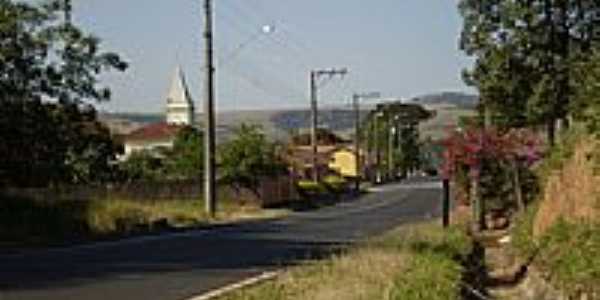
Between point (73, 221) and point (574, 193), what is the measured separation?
17.1 metres

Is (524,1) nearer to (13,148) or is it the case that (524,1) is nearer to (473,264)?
(473,264)

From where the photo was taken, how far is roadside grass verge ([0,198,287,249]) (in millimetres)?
34344

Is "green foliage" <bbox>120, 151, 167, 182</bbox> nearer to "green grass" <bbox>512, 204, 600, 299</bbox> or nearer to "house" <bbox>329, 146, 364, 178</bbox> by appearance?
"house" <bbox>329, 146, 364, 178</bbox>

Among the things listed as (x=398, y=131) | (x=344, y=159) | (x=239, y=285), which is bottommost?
(x=239, y=285)

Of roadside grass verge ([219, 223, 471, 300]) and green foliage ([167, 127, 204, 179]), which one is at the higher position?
green foliage ([167, 127, 204, 179])

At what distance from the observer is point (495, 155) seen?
39562 mm

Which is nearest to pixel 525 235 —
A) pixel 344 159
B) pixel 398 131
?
pixel 344 159

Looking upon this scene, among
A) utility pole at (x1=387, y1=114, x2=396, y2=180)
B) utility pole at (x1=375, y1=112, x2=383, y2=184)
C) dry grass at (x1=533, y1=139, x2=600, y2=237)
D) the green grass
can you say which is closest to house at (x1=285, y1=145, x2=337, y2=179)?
utility pole at (x1=375, y1=112, x2=383, y2=184)

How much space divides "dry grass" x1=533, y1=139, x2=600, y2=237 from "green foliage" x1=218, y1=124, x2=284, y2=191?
3997cm

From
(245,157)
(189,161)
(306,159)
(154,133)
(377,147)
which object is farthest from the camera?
(154,133)

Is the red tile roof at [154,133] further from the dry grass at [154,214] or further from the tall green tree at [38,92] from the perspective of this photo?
the tall green tree at [38,92]

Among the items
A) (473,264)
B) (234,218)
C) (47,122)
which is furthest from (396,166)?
(473,264)

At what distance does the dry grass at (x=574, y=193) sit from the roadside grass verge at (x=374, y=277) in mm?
2093

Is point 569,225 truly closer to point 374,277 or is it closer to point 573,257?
point 573,257
